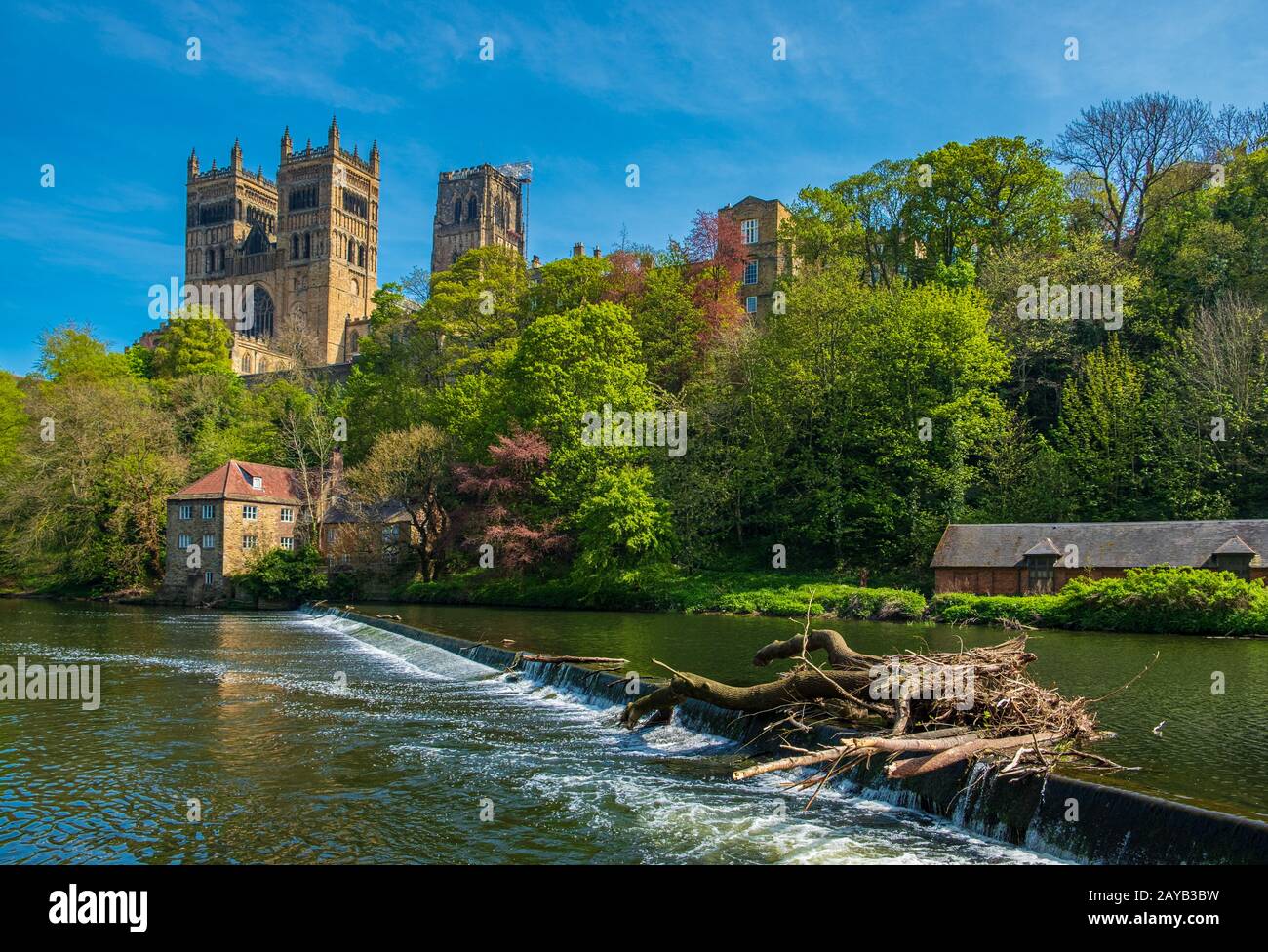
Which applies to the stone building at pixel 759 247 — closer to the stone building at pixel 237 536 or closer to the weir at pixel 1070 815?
the stone building at pixel 237 536

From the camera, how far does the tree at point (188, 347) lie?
86.5m

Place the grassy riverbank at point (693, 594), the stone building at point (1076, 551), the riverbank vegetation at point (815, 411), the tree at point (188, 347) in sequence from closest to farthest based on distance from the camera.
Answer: the stone building at point (1076, 551) < the grassy riverbank at point (693, 594) < the riverbank vegetation at point (815, 411) < the tree at point (188, 347)

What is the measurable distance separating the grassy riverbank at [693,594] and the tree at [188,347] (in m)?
45.9

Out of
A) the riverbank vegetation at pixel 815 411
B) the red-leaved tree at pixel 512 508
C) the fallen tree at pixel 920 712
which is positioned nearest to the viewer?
the fallen tree at pixel 920 712

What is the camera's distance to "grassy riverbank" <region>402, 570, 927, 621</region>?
38.9 metres

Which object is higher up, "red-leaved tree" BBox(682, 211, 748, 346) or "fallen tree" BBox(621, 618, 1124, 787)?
"red-leaved tree" BBox(682, 211, 748, 346)

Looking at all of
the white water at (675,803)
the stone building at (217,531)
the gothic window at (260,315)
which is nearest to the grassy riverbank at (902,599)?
the stone building at (217,531)

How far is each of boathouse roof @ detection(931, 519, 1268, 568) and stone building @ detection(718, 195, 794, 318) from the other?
2999 centimetres

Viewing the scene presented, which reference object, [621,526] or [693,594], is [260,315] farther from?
[693,594]

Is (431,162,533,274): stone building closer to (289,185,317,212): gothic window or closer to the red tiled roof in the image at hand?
(289,185,317,212): gothic window

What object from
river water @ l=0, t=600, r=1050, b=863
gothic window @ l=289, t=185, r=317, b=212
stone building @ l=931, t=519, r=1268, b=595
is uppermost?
gothic window @ l=289, t=185, r=317, b=212

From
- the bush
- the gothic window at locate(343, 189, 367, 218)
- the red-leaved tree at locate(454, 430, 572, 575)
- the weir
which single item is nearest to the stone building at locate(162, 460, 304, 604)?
the bush

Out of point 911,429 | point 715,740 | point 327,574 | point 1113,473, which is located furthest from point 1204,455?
point 327,574
